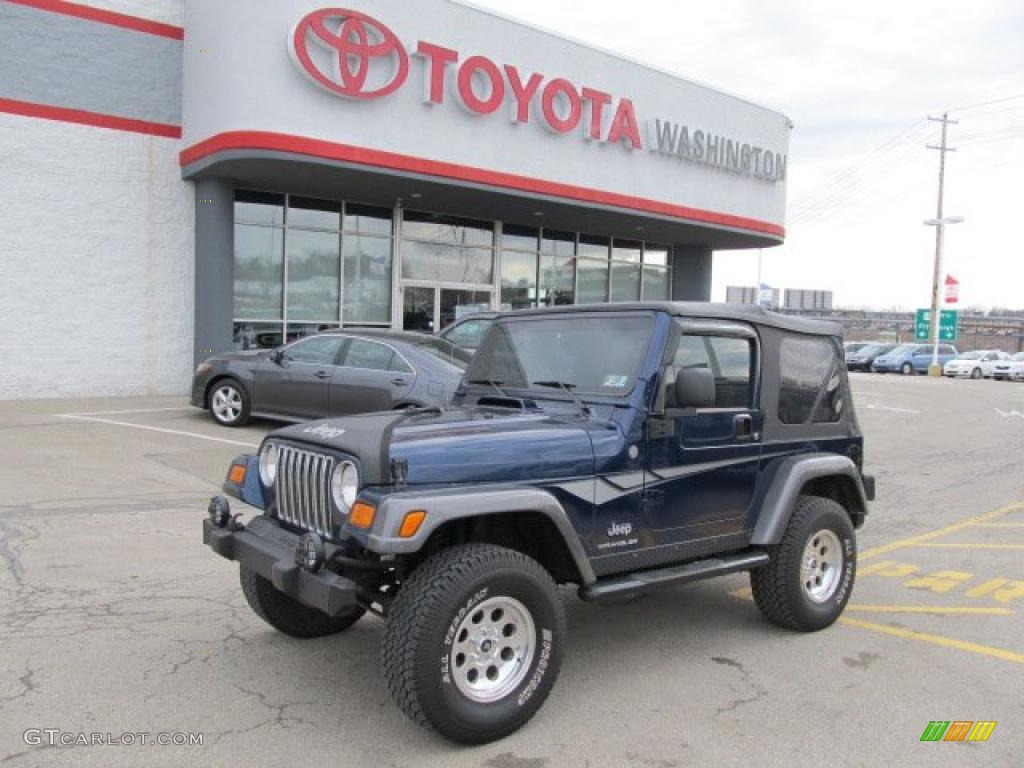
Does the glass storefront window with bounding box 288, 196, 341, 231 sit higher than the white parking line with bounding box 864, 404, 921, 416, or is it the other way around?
the glass storefront window with bounding box 288, 196, 341, 231

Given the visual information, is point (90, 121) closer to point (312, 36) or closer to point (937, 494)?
point (312, 36)

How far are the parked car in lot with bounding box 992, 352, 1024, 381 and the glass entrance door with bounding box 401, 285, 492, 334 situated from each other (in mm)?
29372

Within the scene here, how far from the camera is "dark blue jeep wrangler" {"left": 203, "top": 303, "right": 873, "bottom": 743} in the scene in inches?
135

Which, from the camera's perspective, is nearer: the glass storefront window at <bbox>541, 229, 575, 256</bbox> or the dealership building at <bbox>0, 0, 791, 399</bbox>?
the dealership building at <bbox>0, 0, 791, 399</bbox>

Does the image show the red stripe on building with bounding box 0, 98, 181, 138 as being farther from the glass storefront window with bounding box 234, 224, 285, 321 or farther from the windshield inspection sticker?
the windshield inspection sticker

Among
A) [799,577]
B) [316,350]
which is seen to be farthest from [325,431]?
[316,350]

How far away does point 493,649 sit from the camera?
356cm

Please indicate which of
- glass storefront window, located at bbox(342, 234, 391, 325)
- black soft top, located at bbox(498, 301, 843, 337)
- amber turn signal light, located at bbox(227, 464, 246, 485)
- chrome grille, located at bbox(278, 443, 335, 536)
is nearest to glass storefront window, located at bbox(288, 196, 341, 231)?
glass storefront window, located at bbox(342, 234, 391, 325)

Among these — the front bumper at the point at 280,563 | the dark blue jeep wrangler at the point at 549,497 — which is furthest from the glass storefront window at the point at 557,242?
the front bumper at the point at 280,563

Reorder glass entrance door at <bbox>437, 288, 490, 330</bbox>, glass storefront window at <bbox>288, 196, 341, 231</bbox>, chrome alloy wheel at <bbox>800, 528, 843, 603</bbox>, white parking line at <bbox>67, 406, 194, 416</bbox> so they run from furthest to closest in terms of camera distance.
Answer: glass entrance door at <bbox>437, 288, 490, 330</bbox>, glass storefront window at <bbox>288, 196, 341, 231</bbox>, white parking line at <bbox>67, 406, 194, 416</bbox>, chrome alloy wheel at <bbox>800, 528, 843, 603</bbox>

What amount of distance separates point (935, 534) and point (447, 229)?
13895mm

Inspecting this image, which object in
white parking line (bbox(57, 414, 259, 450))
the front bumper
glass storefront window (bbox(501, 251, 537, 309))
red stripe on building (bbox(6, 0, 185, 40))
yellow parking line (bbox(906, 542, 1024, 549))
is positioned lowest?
A: yellow parking line (bbox(906, 542, 1024, 549))

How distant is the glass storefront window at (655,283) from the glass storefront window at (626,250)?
0.51 meters

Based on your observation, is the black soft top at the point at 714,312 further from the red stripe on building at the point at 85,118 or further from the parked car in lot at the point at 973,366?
the parked car in lot at the point at 973,366
